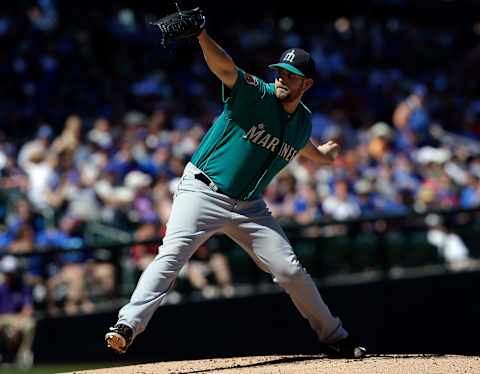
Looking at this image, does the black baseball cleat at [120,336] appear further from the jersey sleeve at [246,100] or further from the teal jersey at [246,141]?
the jersey sleeve at [246,100]

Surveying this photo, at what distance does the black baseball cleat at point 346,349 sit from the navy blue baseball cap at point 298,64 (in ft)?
5.46

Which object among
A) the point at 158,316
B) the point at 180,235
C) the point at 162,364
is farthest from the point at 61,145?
the point at 180,235

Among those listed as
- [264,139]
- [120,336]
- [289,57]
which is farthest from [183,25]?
[120,336]

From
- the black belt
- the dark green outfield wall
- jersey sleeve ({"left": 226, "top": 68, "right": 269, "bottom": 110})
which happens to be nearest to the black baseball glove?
jersey sleeve ({"left": 226, "top": 68, "right": 269, "bottom": 110})

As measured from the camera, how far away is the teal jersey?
6293mm

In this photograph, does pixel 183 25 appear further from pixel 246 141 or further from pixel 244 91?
pixel 246 141

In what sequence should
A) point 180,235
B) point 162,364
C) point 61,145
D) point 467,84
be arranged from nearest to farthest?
1. point 180,235
2. point 162,364
3. point 61,145
4. point 467,84

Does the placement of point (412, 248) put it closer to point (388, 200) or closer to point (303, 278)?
point (388, 200)

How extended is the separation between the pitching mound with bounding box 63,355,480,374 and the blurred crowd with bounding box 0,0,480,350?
127 inches

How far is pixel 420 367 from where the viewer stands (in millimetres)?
6508

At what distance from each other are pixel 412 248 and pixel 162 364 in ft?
17.0

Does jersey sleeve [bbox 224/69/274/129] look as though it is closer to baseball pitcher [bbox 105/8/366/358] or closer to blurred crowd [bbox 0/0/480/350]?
baseball pitcher [bbox 105/8/366/358]

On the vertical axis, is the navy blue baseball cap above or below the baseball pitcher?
above

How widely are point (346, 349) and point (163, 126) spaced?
6.56 meters
